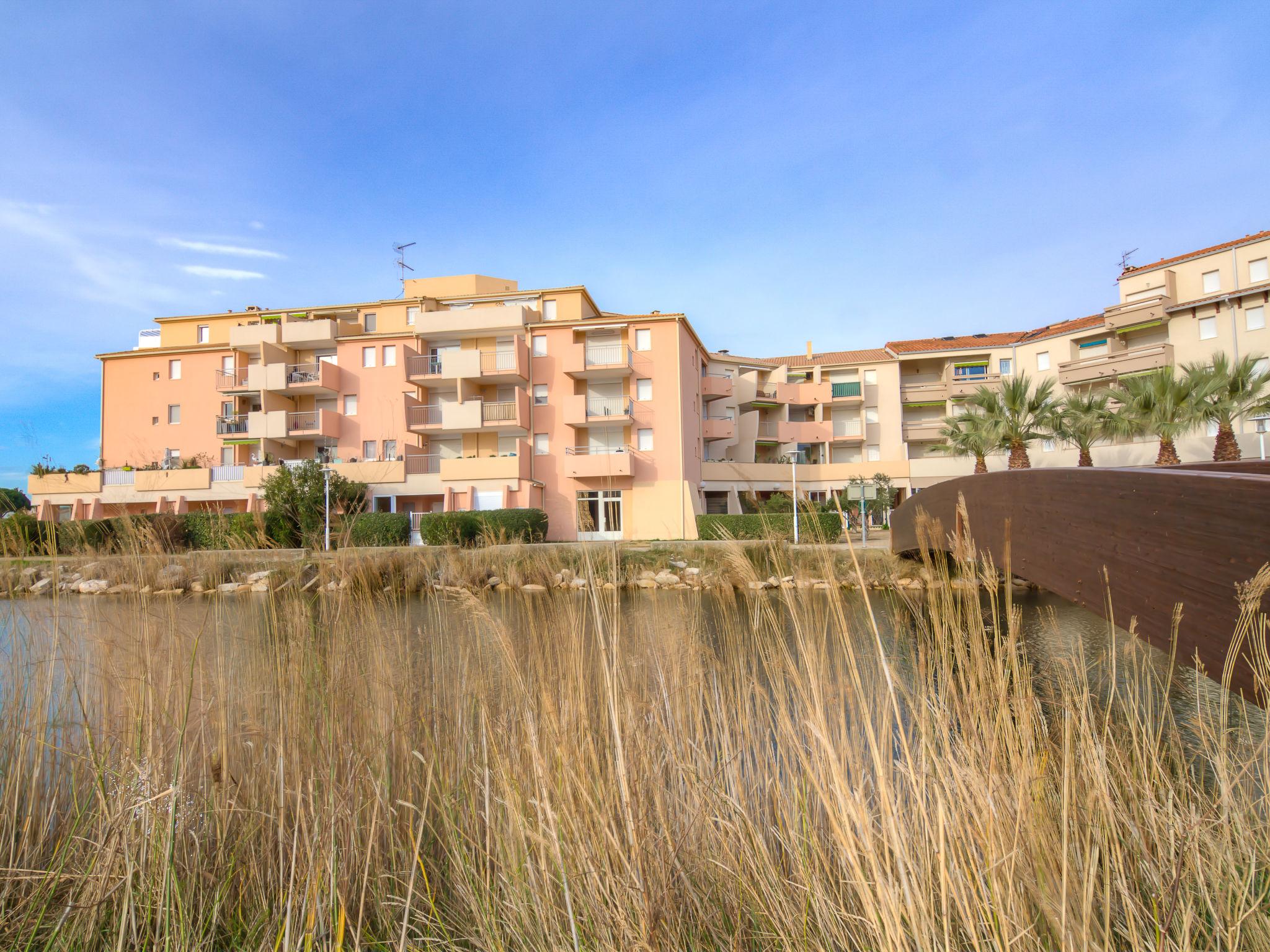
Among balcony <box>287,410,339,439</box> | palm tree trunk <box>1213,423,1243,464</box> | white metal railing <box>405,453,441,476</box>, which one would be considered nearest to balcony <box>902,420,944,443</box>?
palm tree trunk <box>1213,423,1243,464</box>

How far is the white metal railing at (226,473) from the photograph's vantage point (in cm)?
3325

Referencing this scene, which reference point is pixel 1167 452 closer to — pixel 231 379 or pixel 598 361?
pixel 598 361

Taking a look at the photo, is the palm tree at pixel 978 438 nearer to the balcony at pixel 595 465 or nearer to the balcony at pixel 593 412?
the balcony at pixel 595 465

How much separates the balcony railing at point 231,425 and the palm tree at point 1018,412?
34.2 metres

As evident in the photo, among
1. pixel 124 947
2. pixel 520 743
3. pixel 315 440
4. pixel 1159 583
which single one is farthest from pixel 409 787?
pixel 315 440

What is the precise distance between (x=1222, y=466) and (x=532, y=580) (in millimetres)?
12642

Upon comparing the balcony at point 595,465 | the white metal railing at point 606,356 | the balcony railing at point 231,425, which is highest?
the white metal railing at point 606,356

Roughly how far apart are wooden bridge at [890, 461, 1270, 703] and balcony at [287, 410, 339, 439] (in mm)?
32836

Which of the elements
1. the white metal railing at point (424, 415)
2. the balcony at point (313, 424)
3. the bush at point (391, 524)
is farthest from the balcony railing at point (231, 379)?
the bush at point (391, 524)

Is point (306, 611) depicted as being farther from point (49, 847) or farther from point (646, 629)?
point (646, 629)

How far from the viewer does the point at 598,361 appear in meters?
32.7

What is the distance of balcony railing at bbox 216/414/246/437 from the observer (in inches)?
1390

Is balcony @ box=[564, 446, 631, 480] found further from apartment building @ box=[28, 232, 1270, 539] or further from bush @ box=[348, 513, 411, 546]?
bush @ box=[348, 513, 411, 546]

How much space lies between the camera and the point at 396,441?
33094mm
